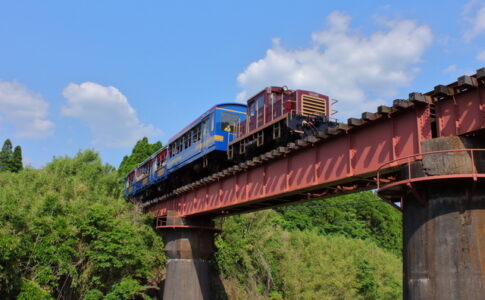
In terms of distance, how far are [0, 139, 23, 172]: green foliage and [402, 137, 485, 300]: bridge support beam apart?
2294 inches

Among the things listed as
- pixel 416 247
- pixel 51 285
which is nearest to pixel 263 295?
pixel 51 285

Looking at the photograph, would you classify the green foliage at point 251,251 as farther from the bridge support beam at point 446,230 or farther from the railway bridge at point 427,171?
the bridge support beam at point 446,230

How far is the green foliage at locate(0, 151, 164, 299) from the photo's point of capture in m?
18.0

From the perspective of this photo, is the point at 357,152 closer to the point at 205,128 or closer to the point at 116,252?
the point at 205,128

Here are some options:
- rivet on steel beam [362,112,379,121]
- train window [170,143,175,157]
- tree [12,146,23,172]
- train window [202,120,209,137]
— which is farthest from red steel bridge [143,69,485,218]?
tree [12,146,23,172]

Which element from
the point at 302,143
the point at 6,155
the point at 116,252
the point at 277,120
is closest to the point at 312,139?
the point at 302,143

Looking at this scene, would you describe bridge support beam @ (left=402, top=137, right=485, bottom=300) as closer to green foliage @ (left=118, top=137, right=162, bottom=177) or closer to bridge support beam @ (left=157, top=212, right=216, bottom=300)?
bridge support beam @ (left=157, top=212, right=216, bottom=300)

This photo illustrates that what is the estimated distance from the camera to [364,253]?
4131 cm

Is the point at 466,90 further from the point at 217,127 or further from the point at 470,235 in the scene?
the point at 217,127

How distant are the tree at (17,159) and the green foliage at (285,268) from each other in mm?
40152

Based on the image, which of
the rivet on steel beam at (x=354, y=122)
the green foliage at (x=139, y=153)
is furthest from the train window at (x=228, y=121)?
the green foliage at (x=139, y=153)

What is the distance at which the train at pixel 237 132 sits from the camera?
18422 millimetres

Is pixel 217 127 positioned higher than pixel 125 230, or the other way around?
pixel 217 127

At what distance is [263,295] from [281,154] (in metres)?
18.9
